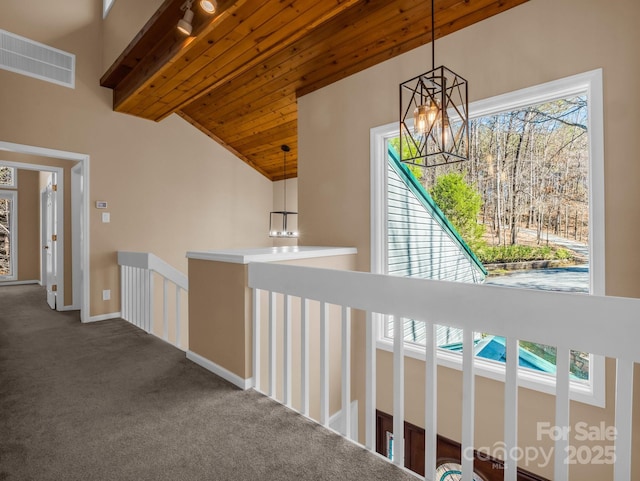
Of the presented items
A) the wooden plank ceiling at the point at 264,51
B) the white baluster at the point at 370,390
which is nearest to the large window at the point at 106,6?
the wooden plank ceiling at the point at 264,51

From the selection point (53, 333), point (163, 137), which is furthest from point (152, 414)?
point (163, 137)

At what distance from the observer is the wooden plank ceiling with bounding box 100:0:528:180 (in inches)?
90.7

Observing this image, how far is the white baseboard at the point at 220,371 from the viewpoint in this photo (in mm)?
2104

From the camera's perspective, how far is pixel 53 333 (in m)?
3.36

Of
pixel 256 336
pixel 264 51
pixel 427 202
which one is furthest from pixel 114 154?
pixel 427 202

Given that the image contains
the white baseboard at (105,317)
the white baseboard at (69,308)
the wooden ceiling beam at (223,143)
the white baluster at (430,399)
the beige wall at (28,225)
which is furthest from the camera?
the beige wall at (28,225)

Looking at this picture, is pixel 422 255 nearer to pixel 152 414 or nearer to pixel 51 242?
pixel 152 414

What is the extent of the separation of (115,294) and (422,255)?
3435 millimetres

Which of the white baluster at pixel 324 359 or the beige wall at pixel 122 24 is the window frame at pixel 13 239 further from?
the white baluster at pixel 324 359

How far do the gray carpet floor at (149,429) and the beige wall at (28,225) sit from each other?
5978 millimetres

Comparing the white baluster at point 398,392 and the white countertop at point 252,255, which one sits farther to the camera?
the white countertop at point 252,255

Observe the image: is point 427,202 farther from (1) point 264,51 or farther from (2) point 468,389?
(2) point 468,389

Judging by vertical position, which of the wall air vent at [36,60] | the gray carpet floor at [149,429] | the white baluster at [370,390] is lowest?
the gray carpet floor at [149,429]

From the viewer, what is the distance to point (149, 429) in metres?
1.68
